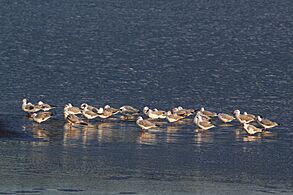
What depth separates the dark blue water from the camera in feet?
59.3

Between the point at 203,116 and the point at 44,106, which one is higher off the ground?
the point at 44,106

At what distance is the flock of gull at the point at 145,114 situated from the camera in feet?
76.4

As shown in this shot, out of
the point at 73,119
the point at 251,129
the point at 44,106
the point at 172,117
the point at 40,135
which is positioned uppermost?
the point at 44,106

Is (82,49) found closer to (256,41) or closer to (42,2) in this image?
(256,41)

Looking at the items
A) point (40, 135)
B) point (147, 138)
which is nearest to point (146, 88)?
point (147, 138)

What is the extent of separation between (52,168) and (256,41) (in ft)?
71.4

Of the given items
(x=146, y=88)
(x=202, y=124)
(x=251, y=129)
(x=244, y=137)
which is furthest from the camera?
(x=146, y=88)

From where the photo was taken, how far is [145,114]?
981 inches

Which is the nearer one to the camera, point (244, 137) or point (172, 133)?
point (244, 137)

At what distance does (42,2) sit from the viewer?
158 feet

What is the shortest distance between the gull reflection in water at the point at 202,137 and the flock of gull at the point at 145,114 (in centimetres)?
15

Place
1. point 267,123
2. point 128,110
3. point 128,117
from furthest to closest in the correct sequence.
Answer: point 128,117
point 128,110
point 267,123

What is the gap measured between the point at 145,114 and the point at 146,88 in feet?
13.9

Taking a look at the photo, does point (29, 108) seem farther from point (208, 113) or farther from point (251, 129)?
point (251, 129)
